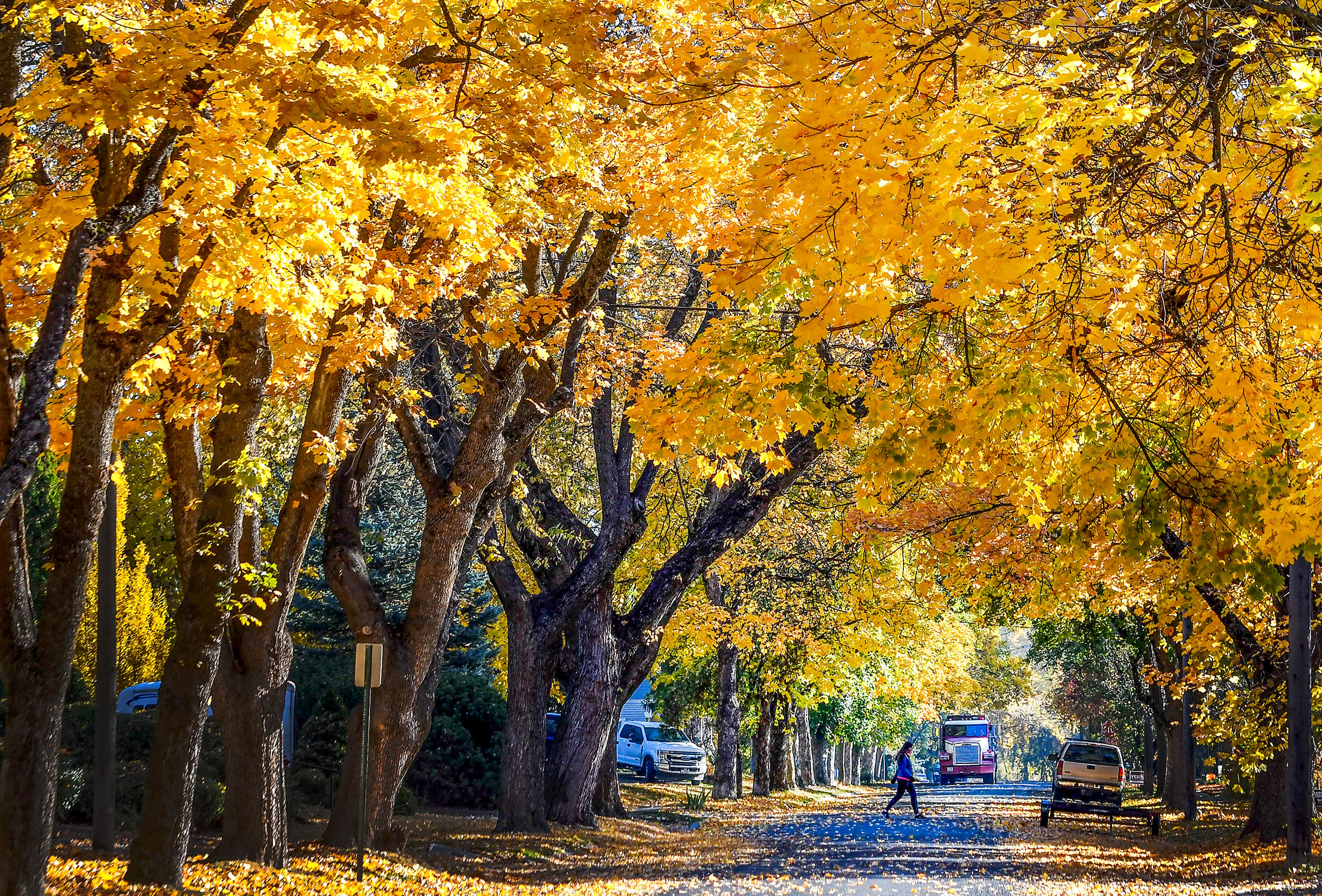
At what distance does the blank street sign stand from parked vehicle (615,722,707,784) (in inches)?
1204

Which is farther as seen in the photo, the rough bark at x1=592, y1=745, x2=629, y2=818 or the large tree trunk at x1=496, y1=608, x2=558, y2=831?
the rough bark at x1=592, y1=745, x2=629, y2=818

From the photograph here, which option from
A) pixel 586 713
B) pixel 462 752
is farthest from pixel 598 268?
pixel 462 752

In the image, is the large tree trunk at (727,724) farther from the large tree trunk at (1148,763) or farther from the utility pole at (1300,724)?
the large tree trunk at (1148,763)

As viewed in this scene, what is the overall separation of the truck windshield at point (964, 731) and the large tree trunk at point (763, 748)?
33342 mm

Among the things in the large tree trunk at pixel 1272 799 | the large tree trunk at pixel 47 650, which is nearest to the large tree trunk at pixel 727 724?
the large tree trunk at pixel 1272 799

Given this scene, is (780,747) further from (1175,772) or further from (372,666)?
(372,666)

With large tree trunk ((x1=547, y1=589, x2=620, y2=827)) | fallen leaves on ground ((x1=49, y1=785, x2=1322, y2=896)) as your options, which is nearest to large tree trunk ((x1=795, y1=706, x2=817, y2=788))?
fallen leaves on ground ((x1=49, y1=785, x2=1322, y2=896))

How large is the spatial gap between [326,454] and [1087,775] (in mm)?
22815

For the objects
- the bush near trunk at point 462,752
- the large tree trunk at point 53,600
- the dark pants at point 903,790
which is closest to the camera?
the large tree trunk at point 53,600

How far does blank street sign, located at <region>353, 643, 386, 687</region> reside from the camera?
474 inches

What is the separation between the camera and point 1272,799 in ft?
61.2

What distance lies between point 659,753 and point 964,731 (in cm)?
3180

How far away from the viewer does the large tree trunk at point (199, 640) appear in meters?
10.3

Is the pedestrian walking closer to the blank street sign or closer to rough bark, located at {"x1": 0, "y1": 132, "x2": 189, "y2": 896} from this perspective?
the blank street sign
